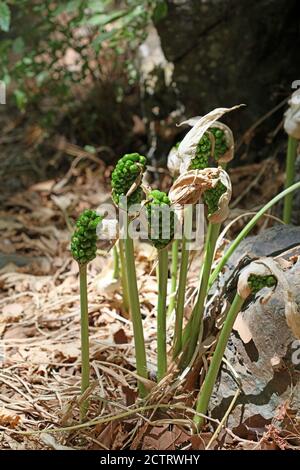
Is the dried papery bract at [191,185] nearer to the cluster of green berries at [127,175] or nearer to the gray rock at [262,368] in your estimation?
the cluster of green berries at [127,175]

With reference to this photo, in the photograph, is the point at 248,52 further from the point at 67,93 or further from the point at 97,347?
the point at 97,347

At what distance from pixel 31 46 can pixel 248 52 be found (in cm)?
79

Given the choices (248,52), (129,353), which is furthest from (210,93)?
(129,353)

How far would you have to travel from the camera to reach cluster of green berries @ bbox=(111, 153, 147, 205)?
119 centimetres

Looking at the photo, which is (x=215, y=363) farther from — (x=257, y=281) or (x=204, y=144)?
(x=204, y=144)

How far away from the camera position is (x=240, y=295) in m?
1.19

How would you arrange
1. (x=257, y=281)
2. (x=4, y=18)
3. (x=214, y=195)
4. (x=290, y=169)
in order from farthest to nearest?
(x=4, y=18), (x=290, y=169), (x=214, y=195), (x=257, y=281)

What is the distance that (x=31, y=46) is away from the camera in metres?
2.50

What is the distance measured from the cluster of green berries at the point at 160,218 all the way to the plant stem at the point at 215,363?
0.16m

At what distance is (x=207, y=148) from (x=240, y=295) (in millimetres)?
319

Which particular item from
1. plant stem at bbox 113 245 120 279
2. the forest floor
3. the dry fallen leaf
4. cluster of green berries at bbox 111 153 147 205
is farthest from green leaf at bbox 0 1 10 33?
the dry fallen leaf

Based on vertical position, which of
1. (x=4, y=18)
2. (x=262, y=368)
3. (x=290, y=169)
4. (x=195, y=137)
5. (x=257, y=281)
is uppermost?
(x=4, y=18)

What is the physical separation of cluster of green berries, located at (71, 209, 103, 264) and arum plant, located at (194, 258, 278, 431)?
0.26 meters

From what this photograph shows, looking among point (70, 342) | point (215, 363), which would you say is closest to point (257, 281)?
point (215, 363)
